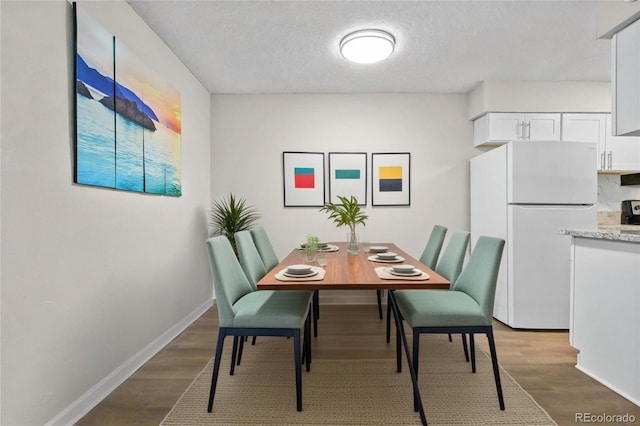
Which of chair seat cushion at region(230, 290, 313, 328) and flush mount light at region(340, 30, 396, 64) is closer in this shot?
chair seat cushion at region(230, 290, 313, 328)

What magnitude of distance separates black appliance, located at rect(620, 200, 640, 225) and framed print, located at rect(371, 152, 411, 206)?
256 cm

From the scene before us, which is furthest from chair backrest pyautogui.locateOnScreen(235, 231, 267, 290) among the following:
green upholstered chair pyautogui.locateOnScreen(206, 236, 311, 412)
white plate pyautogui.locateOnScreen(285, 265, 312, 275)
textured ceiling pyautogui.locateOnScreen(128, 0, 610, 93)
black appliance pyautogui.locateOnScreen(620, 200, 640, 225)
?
black appliance pyautogui.locateOnScreen(620, 200, 640, 225)

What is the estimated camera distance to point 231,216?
3799 millimetres

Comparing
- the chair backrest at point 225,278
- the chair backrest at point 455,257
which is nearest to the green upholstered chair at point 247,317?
the chair backrest at point 225,278

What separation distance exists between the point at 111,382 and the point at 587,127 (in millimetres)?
5113

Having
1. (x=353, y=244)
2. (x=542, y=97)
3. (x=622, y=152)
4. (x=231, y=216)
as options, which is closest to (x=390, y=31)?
(x=353, y=244)

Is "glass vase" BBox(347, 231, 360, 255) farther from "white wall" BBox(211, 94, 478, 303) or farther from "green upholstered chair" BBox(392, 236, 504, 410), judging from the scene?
→ "white wall" BBox(211, 94, 478, 303)

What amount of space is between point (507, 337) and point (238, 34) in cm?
353

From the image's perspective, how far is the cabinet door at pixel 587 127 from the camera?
147 inches

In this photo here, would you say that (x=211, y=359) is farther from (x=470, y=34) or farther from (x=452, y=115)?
(x=452, y=115)

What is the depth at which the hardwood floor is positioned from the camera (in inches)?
73.1

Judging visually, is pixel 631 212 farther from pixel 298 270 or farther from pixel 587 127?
pixel 298 270

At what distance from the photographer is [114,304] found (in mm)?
2111

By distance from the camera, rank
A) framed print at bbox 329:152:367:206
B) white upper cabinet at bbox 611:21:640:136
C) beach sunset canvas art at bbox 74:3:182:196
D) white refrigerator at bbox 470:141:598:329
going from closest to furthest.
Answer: beach sunset canvas art at bbox 74:3:182:196, white upper cabinet at bbox 611:21:640:136, white refrigerator at bbox 470:141:598:329, framed print at bbox 329:152:367:206
